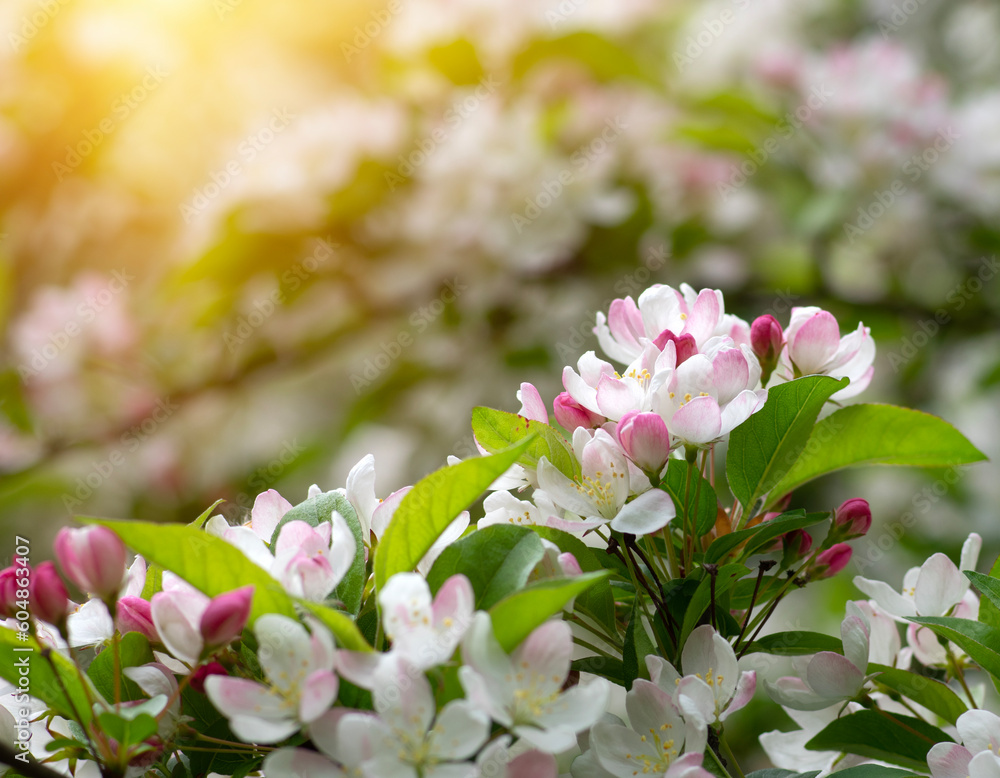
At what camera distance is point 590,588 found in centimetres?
58

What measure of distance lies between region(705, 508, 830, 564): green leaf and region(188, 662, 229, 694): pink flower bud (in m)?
0.31

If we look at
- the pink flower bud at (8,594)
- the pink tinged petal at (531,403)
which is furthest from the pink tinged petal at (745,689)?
the pink flower bud at (8,594)

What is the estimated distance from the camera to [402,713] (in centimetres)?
44

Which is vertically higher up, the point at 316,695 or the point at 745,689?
the point at 316,695

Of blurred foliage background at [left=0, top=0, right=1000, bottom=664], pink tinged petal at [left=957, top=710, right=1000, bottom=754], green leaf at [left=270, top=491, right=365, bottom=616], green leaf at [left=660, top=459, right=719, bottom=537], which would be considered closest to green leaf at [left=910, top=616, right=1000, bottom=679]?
pink tinged petal at [left=957, top=710, right=1000, bottom=754]

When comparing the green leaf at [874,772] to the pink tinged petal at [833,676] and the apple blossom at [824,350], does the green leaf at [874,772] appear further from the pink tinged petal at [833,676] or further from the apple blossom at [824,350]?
the apple blossom at [824,350]

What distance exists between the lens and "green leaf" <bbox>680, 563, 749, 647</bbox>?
0.57 metres

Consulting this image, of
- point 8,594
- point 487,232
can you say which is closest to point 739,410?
point 8,594

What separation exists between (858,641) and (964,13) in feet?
9.49

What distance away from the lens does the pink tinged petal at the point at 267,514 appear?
2.04ft

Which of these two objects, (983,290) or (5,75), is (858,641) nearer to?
(983,290)

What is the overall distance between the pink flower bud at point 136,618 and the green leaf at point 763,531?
357 millimetres

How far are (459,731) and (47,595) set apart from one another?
236 mm

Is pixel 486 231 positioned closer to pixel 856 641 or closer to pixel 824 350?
pixel 824 350
